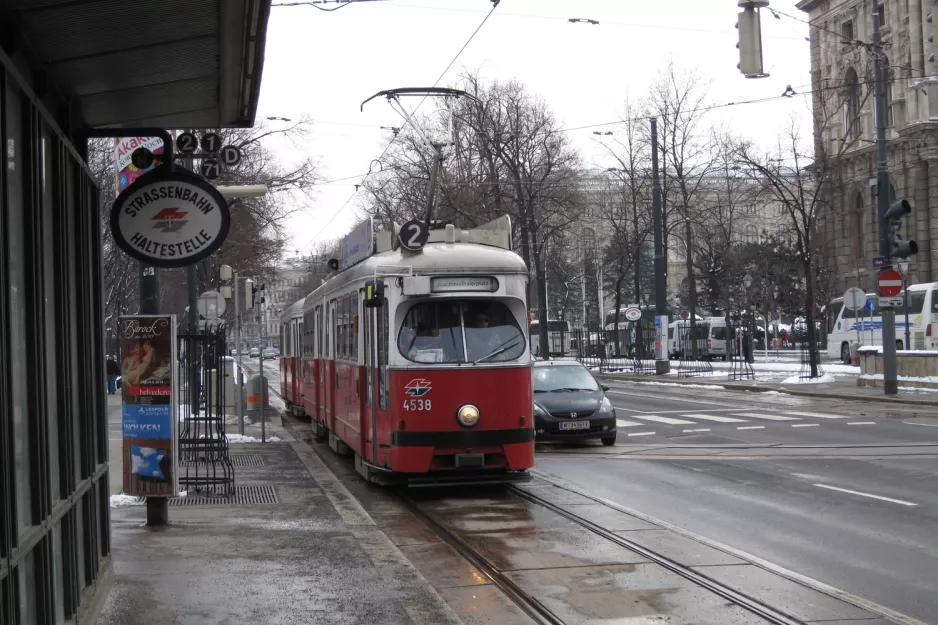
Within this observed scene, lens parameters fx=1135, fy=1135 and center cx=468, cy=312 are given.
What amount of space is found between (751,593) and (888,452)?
9.81 metres

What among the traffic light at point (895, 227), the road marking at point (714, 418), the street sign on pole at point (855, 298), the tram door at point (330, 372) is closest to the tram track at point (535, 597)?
the tram door at point (330, 372)

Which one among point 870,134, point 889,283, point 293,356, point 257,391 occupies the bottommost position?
point 257,391

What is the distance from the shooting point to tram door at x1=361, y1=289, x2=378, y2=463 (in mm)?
13250

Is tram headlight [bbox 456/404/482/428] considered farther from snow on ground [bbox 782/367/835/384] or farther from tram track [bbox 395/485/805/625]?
snow on ground [bbox 782/367/835/384]

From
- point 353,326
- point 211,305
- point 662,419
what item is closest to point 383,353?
point 353,326

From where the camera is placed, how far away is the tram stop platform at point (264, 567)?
698 cm

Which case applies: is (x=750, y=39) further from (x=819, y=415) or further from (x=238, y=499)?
(x=819, y=415)

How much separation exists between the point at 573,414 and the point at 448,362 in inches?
251

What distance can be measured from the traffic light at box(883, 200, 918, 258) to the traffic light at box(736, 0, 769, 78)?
12.0 m

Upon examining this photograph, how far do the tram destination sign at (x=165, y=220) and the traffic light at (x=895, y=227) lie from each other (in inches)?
849

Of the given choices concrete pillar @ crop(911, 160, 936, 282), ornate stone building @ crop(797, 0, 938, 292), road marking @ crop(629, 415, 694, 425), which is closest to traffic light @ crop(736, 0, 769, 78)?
road marking @ crop(629, 415, 694, 425)

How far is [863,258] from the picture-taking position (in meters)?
63.5

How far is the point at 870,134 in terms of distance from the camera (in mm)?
60969

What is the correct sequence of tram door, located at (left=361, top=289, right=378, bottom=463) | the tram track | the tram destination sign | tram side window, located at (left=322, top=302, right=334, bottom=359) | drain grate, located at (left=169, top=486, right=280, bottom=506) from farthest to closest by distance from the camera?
tram side window, located at (left=322, top=302, right=334, bottom=359), tram door, located at (left=361, top=289, right=378, bottom=463), drain grate, located at (left=169, top=486, right=280, bottom=506), the tram destination sign, the tram track
